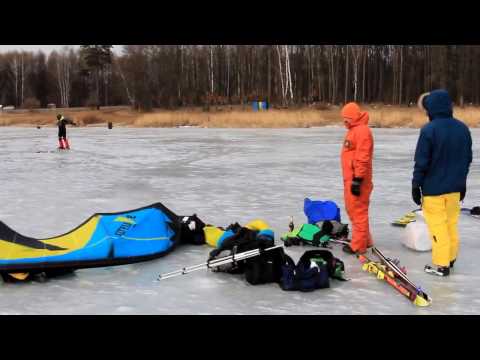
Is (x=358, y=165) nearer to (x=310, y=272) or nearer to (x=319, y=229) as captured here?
(x=319, y=229)

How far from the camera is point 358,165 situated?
4293 mm

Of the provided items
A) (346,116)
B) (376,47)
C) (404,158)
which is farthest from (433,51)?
(346,116)

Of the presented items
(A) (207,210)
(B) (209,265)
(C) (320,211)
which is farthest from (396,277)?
(A) (207,210)

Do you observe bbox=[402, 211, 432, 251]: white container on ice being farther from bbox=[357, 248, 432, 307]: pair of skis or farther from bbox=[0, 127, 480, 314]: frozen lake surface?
bbox=[357, 248, 432, 307]: pair of skis

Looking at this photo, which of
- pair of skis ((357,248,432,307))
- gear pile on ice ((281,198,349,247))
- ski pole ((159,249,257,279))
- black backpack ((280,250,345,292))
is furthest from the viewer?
gear pile on ice ((281,198,349,247))

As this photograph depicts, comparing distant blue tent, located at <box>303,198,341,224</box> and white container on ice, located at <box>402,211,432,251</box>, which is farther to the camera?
distant blue tent, located at <box>303,198,341,224</box>

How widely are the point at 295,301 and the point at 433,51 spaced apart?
157ft

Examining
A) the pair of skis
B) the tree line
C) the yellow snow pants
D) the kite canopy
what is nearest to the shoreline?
Answer: the tree line

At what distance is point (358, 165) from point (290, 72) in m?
45.5

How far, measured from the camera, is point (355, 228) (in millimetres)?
4457

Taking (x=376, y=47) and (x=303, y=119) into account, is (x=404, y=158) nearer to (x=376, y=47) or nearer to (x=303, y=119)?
(x=303, y=119)

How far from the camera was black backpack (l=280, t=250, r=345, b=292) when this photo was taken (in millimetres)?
3559

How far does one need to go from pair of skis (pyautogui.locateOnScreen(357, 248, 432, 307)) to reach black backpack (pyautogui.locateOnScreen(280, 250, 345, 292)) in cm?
30
